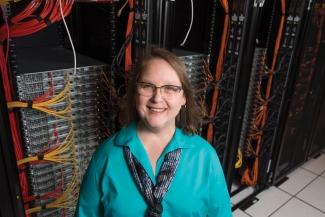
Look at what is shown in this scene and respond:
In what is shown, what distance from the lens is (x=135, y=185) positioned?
106 centimetres

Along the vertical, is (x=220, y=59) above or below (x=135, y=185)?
above

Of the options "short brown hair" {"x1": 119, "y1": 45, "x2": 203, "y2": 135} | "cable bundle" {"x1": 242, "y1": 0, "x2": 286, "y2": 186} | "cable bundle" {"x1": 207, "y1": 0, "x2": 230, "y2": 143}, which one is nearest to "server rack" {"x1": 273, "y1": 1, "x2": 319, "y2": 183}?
"cable bundle" {"x1": 242, "y1": 0, "x2": 286, "y2": 186}

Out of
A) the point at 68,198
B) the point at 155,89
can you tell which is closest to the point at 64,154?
the point at 68,198

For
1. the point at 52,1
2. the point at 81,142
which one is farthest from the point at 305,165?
the point at 52,1

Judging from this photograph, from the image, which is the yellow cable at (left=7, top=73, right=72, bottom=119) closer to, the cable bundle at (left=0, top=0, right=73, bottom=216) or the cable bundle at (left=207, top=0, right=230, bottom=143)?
the cable bundle at (left=0, top=0, right=73, bottom=216)

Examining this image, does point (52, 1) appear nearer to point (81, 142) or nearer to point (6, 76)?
point (6, 76)

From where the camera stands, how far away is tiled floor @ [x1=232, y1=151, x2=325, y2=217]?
8.07 feet

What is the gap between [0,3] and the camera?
1.02 metres

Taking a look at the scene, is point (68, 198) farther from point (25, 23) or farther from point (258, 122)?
point (258, 122)

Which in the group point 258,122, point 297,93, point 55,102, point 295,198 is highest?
point 55,102

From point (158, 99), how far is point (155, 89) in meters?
0.04

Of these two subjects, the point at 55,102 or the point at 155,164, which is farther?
the point at 55,102

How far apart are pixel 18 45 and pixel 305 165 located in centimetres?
308

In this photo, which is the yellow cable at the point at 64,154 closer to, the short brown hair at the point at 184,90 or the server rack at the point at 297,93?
the short brown hair at the point at 184,90
